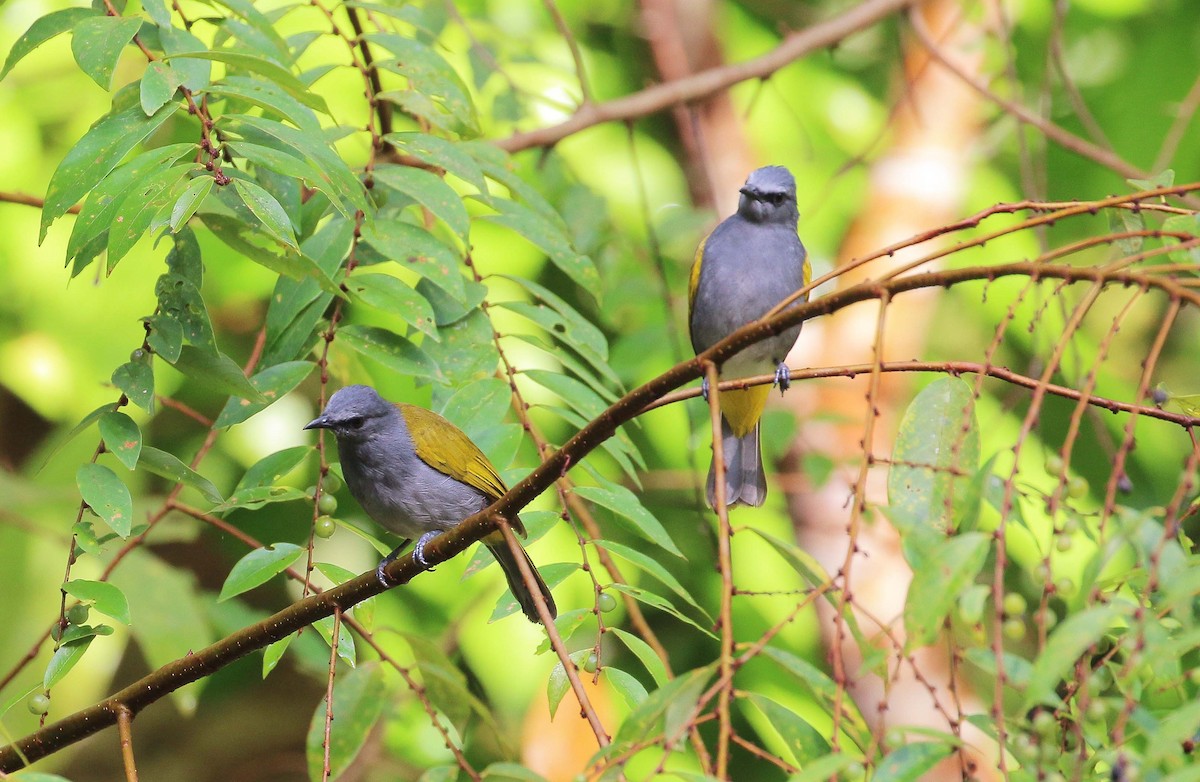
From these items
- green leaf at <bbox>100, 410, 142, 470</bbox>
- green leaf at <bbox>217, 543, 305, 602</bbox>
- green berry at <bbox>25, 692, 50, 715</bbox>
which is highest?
green leaf at <bbox>100, 410, 142, 470</bbox>

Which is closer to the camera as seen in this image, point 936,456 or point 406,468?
point 936,456

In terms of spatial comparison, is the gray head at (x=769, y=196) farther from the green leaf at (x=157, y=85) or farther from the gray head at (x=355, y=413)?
the green leaf at (x=157, y=85)

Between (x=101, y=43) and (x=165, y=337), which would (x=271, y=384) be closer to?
(x=165, y=337)

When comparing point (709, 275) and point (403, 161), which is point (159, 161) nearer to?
point (403, 161)

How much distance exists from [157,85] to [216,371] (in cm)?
55

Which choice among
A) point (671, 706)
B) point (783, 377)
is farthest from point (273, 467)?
point (671, 706)

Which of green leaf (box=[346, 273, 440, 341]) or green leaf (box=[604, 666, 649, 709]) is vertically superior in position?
green leaf (box=[346, 273, 440, 341])

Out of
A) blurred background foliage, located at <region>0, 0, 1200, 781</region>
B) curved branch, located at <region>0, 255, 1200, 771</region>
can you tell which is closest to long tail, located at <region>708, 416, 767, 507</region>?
blurred background foliage, located at <region>0, 0, 1200, 781</region>

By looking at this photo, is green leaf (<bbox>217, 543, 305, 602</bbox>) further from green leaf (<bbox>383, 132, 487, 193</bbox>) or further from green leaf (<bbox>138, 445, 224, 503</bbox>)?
green leaf (<bbox>383, 132, 487, 193</bbox>)

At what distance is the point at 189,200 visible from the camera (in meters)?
1.94

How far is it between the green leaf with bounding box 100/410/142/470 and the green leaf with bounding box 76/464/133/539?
44 millimetres

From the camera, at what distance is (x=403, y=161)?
3.61 meters

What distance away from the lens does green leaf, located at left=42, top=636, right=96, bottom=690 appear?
7.12 ft

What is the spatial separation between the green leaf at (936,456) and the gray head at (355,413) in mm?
1860
